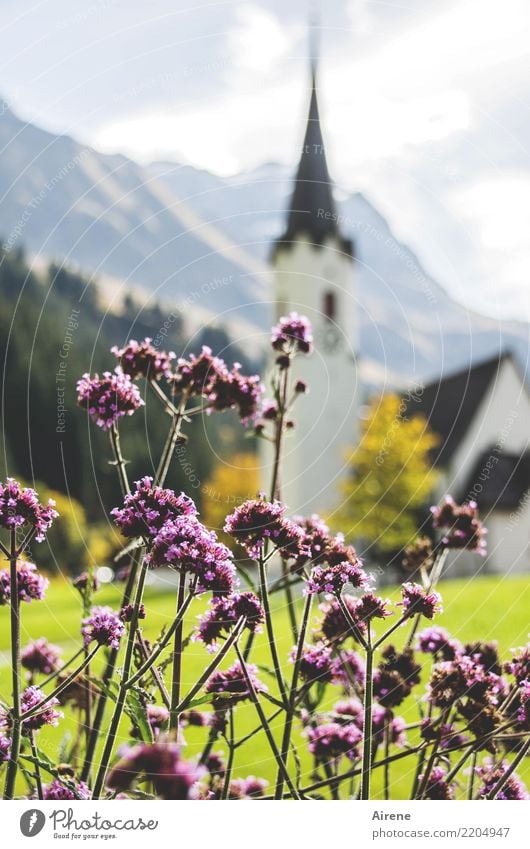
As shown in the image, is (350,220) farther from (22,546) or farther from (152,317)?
(22,546)

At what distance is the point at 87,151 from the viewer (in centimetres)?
102

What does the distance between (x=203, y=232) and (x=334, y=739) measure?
30.1 inches

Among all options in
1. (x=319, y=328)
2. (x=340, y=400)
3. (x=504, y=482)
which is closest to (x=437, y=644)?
(x=319, y=328)

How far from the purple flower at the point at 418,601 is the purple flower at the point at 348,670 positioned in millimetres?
115

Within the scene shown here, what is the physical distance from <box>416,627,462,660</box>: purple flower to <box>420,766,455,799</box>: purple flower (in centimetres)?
13

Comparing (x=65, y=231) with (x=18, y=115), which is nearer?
(x=18, y=115)

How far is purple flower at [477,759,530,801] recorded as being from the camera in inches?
31.8

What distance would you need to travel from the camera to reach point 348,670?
780 mm

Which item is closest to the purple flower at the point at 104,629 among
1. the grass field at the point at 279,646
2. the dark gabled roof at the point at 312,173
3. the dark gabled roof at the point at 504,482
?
the grass field at the point at 279,646

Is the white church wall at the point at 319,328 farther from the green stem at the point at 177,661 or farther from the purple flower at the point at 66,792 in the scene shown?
the purple flower at the point at 66,792

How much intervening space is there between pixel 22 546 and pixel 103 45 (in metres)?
0.71

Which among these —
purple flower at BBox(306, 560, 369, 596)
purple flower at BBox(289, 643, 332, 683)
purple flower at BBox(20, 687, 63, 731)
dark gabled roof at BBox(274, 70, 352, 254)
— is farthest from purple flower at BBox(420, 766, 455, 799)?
dark gabled roof at BBox(274, 70, 352, 254)
